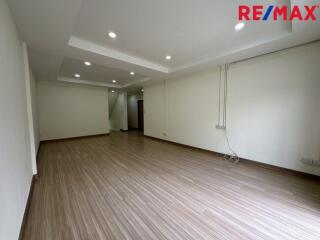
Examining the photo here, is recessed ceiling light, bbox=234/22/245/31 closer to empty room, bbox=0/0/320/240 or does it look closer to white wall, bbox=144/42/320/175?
empty room, bbox=0/0/320/240

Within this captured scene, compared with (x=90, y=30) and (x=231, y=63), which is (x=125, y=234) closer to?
(x=90, y=30)

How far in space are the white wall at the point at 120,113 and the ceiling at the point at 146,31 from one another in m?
5.02

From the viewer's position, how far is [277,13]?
192cm

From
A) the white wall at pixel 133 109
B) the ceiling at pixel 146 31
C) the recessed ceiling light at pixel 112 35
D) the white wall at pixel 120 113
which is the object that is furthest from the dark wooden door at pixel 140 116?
the recessed ceiling light at pixel 112 35

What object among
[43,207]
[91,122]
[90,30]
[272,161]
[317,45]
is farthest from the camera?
[91,122]

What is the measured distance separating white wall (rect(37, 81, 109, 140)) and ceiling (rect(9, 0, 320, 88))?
2.40 meters

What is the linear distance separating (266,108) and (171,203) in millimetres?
2930

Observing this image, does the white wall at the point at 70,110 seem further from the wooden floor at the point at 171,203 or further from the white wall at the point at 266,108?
the white wall at the point at 266,108

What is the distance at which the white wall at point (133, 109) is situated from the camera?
30.6 feet

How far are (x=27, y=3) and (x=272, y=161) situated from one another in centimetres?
492

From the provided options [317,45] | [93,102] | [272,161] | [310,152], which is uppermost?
[317,45]

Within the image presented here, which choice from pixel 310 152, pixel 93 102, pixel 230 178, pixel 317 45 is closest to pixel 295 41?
pixel 317 45

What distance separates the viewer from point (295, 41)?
2.46 m

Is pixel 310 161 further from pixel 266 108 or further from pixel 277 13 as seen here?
pixel 277 13
